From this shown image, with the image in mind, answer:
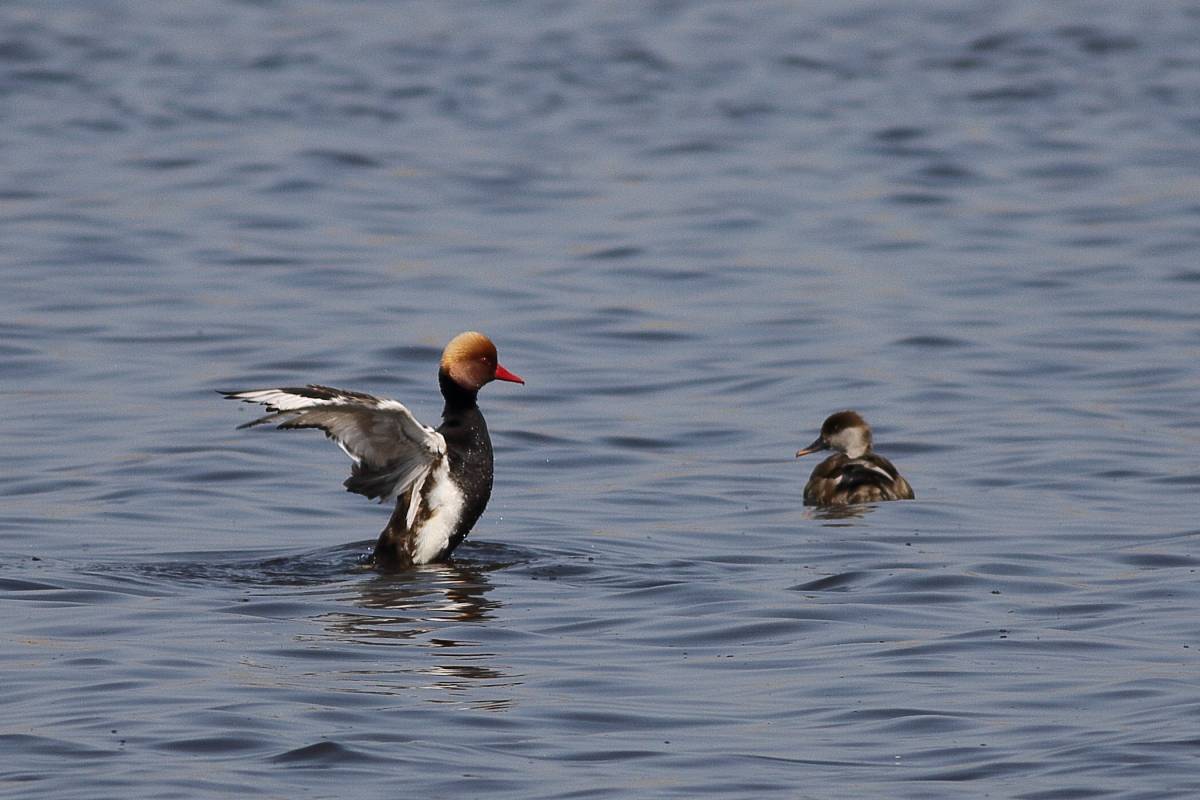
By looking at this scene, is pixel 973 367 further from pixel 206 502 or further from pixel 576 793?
pixel 576 793

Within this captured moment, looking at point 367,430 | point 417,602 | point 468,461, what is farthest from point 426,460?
point 417,602

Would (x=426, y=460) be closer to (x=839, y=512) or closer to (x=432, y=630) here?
(x=432, y=630)

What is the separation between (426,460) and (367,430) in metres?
0.54

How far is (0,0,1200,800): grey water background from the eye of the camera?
7.73m

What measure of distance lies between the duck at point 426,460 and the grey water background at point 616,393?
0.25 meters

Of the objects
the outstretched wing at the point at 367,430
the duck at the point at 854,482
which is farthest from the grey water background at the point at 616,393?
the outstretched wing at the point at 367,430

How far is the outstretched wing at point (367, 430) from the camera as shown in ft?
31.7

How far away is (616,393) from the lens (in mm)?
15555

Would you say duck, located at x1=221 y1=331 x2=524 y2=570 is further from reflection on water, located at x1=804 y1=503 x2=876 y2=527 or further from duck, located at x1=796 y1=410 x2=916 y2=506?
duck, located at x1=796 y1=410 x2=916 y2=506

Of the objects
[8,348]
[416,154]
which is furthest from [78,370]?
[416,154]

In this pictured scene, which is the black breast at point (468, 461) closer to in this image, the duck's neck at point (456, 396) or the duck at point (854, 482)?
the duck's neck at point (456, 396)

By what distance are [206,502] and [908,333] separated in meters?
6.68

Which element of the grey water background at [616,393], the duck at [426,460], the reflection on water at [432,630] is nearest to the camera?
the grey water background at [616,393]

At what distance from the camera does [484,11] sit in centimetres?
3500
